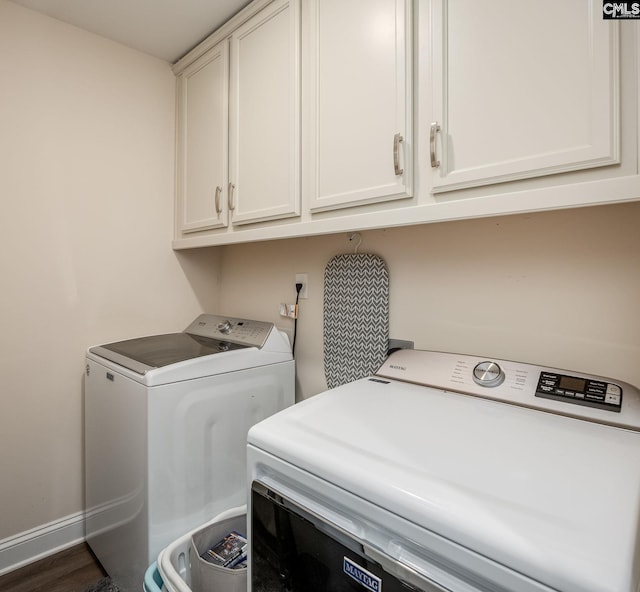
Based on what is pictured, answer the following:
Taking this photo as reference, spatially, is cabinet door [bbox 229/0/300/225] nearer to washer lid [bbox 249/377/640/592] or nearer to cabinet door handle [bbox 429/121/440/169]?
cabinet door handle [bbox 429/121/440/169]

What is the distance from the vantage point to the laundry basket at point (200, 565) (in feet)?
3.79

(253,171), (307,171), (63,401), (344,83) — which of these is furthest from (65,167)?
(344,83)

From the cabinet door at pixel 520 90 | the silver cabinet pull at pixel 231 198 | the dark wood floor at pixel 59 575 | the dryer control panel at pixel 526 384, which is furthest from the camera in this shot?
the silver cabinet pull at pixel 231 198

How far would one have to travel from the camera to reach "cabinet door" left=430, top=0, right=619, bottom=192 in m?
0.78

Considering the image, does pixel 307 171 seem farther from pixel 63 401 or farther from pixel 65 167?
pixel 63 401

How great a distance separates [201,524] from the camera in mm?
1479

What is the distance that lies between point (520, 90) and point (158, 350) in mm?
1590

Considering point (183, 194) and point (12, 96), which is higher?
point (12, 96)

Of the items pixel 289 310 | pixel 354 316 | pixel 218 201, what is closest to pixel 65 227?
pixel 218 201

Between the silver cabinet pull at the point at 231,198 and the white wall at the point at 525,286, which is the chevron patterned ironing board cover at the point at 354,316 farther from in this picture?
the silver cabinet pull at the point at 231,198

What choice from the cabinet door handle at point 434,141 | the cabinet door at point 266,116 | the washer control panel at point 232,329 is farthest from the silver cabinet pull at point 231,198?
the cabinet door handle at point 434,141

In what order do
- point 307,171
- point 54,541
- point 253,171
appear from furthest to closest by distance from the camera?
point 54,541 < point 253,171 < point 307,171

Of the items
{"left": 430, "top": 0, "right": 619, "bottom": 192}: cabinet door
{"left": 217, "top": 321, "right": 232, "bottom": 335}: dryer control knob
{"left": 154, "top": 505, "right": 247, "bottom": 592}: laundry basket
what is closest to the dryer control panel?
{"left": 430, "top": 0, "right": 619, "bottom": 192}: cabinet door

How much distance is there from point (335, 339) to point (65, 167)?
152 centimetres
